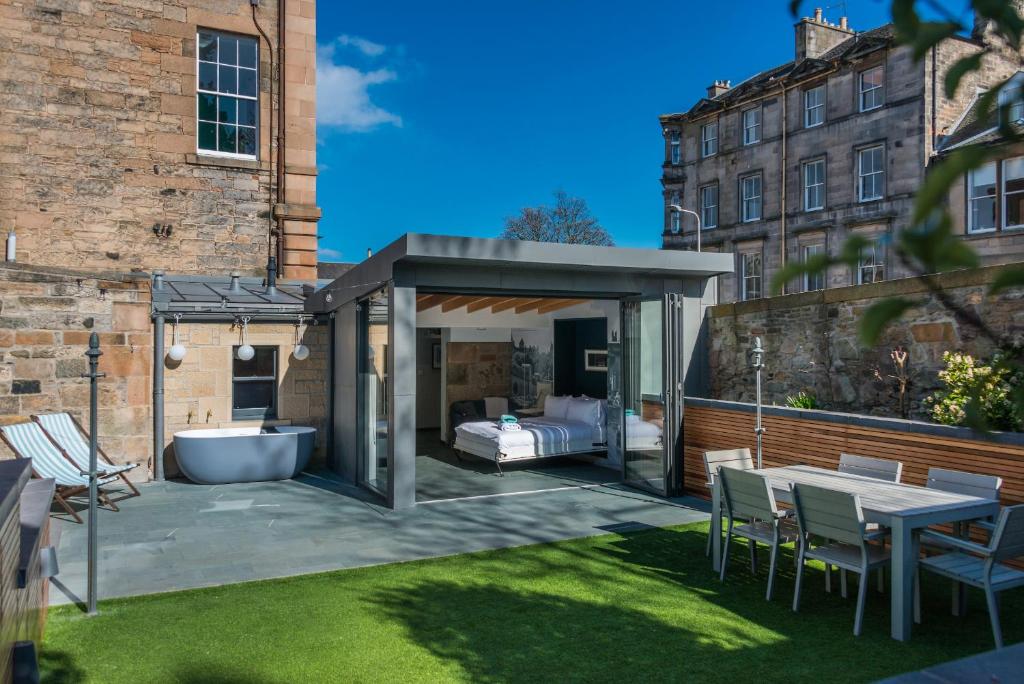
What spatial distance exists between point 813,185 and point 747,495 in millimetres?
23030

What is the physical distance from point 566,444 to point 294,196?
24.7ft

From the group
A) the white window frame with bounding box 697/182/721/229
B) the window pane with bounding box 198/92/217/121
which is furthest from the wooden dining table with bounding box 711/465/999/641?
the white window frame with bounding box 697/182/721/229

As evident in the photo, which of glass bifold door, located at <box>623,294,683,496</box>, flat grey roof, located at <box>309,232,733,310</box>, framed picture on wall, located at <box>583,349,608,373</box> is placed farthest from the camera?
framed picture on wall, located at <box>583,349,608,373</box>

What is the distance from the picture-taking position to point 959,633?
16.2ft

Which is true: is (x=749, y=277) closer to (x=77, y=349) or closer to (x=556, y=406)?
(x=556, y=406)

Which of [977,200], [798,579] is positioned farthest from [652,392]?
[977,200]

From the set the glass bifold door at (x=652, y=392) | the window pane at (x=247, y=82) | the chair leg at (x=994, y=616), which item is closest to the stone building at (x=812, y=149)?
the glass bifold door at (x=652, y=392)

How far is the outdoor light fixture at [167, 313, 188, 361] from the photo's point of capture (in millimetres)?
10867

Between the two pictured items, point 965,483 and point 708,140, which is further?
point 708,140

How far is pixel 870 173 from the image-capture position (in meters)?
24.3

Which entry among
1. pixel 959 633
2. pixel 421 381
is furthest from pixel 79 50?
pixel 959 633

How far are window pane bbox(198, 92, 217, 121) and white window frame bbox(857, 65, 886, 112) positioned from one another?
20.2 metres

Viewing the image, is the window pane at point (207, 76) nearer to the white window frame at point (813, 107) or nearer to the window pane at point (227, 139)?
the window pane at point (227, 139)

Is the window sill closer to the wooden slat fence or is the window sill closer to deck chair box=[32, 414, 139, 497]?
deck chair box=[32, 414, 139, 497]
